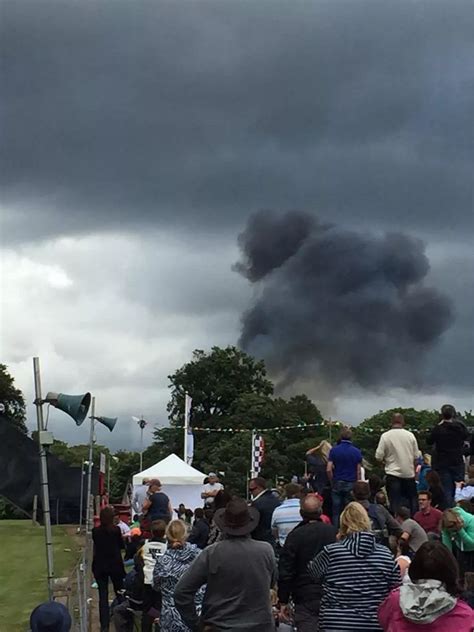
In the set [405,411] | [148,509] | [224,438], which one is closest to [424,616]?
[148,509]

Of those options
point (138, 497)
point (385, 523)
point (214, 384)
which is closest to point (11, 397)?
point (214, 384)

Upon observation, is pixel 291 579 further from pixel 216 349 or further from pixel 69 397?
pixel 216 349

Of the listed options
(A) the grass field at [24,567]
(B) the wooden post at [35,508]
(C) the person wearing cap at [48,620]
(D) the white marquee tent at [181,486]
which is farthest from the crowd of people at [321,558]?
(B) the wooden post at [35,508]

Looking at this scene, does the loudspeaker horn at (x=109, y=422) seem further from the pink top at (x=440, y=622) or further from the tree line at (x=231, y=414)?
the tree line at (x=231, y=414)

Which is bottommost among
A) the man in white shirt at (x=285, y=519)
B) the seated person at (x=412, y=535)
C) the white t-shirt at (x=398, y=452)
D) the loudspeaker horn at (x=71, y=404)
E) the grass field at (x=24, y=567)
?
the grass field at (x=24, y=567)

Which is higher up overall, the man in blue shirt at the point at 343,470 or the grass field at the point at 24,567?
the man in blue shirt at the point at 343,470

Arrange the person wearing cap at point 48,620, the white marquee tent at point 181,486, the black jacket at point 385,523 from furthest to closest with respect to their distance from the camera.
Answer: the white marquee tent at point 181,486 < the black jacket at point 385,523 < the person wearing cap at point 48,620

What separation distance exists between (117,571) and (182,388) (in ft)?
264

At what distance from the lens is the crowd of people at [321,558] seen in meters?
5.06

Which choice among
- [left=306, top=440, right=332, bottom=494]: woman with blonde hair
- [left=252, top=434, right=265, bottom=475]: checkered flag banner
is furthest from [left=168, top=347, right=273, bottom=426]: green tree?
[left=306, top=440, right=332, bottom=494]: woman with blonde hair

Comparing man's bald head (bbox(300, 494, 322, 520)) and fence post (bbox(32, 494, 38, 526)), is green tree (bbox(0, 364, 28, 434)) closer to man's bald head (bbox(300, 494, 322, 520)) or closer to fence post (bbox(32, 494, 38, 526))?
fence post (bbox(32, 494, 38, 526))

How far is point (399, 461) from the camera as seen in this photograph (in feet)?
48.6

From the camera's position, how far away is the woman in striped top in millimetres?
6371

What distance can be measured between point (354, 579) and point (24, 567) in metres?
18.4
